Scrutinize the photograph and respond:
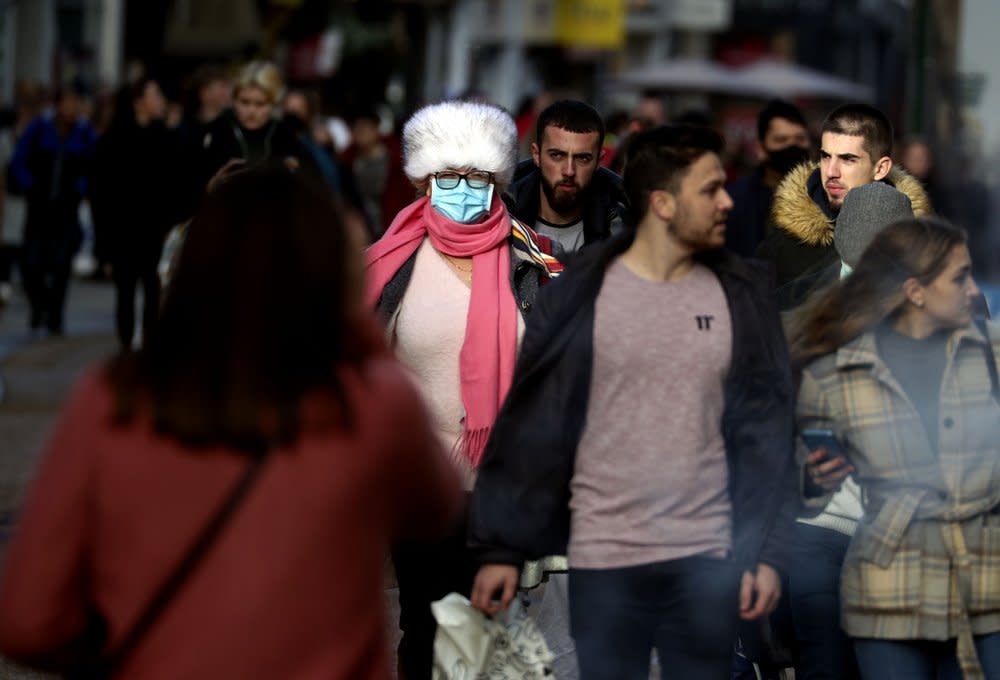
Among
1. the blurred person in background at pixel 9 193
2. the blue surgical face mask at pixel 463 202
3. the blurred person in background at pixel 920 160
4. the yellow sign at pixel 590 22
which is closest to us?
the blue surgical face mask at pixel 463 202

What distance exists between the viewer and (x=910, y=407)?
4.55 metres

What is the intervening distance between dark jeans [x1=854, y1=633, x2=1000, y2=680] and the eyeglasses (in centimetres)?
184

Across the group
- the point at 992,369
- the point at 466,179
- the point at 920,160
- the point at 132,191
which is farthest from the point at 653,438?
the point at 920,160

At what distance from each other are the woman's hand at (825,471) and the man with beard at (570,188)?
2.23 metres

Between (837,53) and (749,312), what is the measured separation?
50025 mm

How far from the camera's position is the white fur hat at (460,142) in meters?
5.73

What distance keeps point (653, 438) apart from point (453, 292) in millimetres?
1343

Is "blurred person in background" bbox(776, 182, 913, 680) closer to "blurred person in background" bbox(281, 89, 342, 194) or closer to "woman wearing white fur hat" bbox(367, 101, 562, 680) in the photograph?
"woman wearing white fur hat" bbox(367, 101, 562, 680)

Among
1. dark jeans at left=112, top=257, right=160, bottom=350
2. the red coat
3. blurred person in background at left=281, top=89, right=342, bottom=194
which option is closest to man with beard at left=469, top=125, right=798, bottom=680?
the red coat

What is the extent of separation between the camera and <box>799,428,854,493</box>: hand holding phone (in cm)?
454

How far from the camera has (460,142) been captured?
5.77m

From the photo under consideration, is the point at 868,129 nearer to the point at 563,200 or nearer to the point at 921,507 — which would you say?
the point at 563,200

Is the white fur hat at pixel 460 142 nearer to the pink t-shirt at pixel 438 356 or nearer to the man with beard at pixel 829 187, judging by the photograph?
the pink t-shirt at pixel 438 356

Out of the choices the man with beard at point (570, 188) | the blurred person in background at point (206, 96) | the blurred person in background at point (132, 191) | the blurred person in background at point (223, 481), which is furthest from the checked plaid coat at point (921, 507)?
the blurred person in background at point (206, 96)
